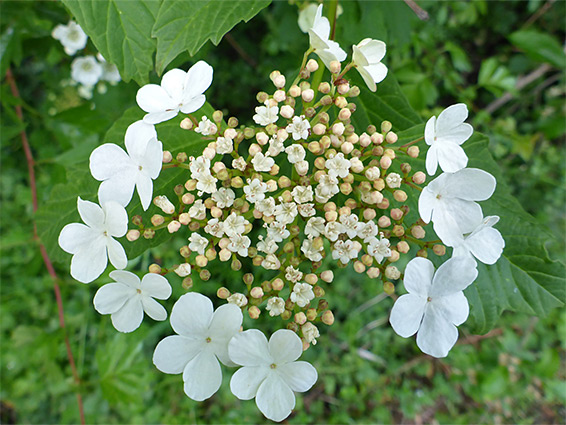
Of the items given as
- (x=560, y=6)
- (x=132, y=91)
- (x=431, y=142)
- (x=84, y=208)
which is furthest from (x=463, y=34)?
(x=84, y=208)

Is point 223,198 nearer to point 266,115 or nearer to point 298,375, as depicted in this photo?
point 266,115

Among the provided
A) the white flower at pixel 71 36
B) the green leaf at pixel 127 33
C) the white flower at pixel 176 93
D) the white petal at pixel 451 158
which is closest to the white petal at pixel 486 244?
the white petal at pixel 451 158

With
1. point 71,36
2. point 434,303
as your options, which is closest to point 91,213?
point 434,303

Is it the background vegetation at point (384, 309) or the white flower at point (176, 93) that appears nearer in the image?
the white flower at point (176, 93)

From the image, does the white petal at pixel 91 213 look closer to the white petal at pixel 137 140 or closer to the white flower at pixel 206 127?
the white petal at pixel 137 140

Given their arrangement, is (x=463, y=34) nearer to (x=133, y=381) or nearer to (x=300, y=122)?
(x=300, y=122)
